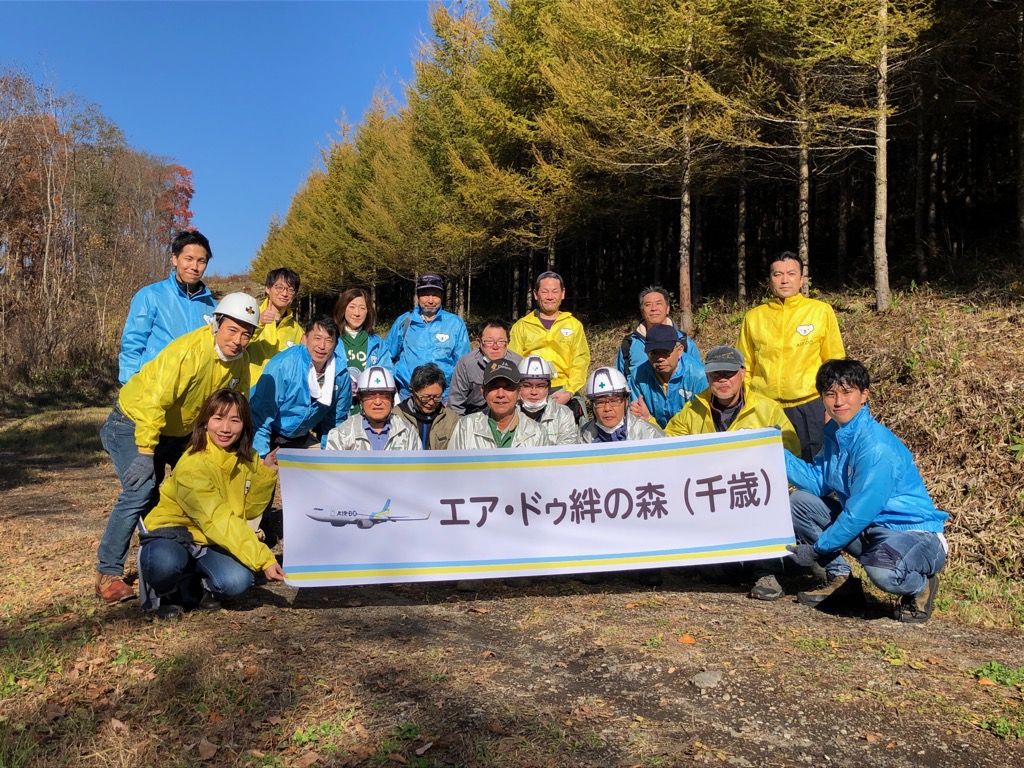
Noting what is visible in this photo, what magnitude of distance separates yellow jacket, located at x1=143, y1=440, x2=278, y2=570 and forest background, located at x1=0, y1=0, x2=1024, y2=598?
541 centimetres

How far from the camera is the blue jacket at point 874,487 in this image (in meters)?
4.19

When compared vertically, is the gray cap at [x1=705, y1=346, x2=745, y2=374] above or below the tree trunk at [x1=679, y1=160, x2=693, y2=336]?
below

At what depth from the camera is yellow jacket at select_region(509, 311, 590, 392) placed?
6.58 metres

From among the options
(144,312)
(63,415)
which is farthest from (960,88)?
(63,415)

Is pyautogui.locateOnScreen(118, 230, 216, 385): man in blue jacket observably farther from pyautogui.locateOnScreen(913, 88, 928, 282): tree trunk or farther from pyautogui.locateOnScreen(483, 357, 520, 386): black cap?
pyautogui.locateOnScreen(913, 88, 928, 282): tree trunk

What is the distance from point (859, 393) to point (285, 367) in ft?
14.5

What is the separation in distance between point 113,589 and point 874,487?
4.93 metres

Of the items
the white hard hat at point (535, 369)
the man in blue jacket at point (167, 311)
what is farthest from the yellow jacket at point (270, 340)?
the white hard hat at point (535, 369)

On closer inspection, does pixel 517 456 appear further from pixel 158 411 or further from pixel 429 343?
pixel 429 343

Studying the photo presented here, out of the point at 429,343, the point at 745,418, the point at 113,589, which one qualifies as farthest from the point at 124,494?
the point at 745,418

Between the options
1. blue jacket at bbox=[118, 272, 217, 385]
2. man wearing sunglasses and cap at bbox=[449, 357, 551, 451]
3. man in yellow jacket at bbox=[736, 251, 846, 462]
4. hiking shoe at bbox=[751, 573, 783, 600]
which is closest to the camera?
hiking shoe at bbox=[751, 573, 783, 600]

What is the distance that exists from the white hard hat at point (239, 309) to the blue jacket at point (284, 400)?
49.8 inches

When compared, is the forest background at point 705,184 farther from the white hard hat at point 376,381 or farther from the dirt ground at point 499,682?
the white hard hat at point 376,381

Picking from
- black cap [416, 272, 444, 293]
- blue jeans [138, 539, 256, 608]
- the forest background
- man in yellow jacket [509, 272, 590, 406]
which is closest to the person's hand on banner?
blue jeans [138, 539, 256, 608]
